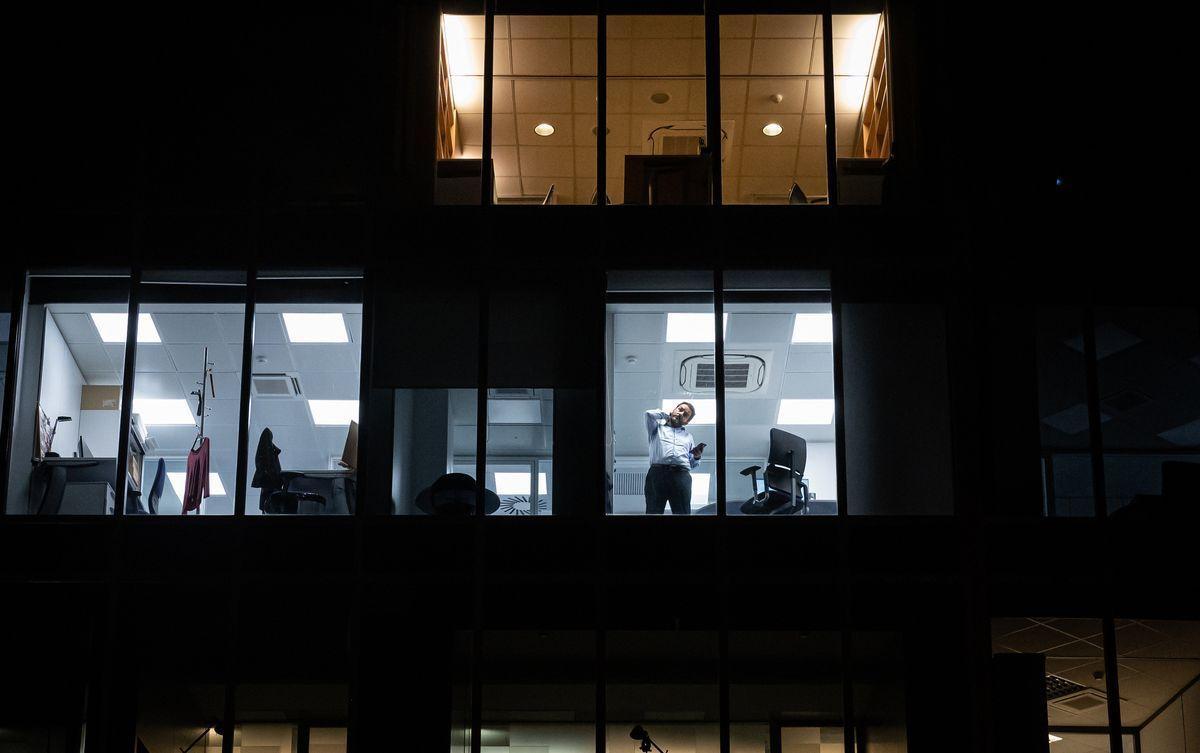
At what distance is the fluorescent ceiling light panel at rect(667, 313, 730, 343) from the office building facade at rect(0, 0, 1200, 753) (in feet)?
0.09

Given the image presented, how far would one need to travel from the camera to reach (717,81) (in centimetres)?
1019

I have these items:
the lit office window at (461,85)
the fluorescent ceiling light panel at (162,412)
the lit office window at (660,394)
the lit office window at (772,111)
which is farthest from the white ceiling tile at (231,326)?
the lit office window at (772,111)

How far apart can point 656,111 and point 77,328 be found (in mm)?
4892

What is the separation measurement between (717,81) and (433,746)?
5.56 meters

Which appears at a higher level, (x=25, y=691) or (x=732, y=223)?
(x=732, y=223)

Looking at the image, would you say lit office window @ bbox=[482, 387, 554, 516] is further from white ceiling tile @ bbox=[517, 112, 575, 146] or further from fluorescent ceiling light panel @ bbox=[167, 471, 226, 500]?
white ceiling tile @ bbox=[517, 112, 575, 146]

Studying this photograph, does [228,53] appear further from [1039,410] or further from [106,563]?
[1039,410]

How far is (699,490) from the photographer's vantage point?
930 centimetres

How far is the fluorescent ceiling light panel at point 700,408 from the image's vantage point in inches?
369

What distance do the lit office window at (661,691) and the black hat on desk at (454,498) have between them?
52.7 inches

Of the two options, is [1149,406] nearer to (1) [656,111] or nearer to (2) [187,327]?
(1) [656,111]

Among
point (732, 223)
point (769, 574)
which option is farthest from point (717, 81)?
point (769, 574)

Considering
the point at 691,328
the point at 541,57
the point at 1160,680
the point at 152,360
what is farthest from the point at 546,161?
the point at 1160,680

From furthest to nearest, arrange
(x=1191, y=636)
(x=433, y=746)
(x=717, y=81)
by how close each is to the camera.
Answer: (x=717, y=81)
(x=1191, y=636)
(x=433, y=746)
